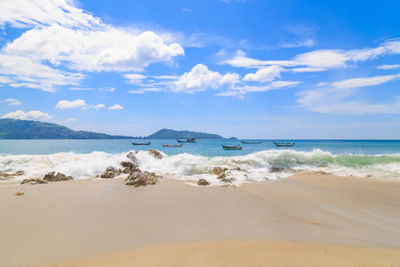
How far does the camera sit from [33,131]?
165000 mm

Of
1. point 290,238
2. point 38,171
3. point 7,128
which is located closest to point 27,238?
point 290,238

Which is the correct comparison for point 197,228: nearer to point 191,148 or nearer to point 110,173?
point 110,173

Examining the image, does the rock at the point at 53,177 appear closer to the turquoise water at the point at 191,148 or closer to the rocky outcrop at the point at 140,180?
the rocky outcrop at the point at 140,180

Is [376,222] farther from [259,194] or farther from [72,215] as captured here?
[72,215]

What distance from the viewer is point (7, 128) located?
164 m

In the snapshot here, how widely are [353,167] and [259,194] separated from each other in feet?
37.7

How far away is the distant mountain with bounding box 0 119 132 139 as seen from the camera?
157 metres

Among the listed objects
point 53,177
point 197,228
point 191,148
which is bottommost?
point 191,148

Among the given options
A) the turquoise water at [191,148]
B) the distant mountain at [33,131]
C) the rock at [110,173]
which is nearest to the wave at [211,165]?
the rock at [110,173]

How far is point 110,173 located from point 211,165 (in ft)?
19.2

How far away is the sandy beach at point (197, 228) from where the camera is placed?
9.18 feet

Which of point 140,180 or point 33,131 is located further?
point 33,131

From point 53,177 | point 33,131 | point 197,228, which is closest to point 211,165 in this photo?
point 53,177

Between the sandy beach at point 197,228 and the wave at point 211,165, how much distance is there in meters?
3.43
